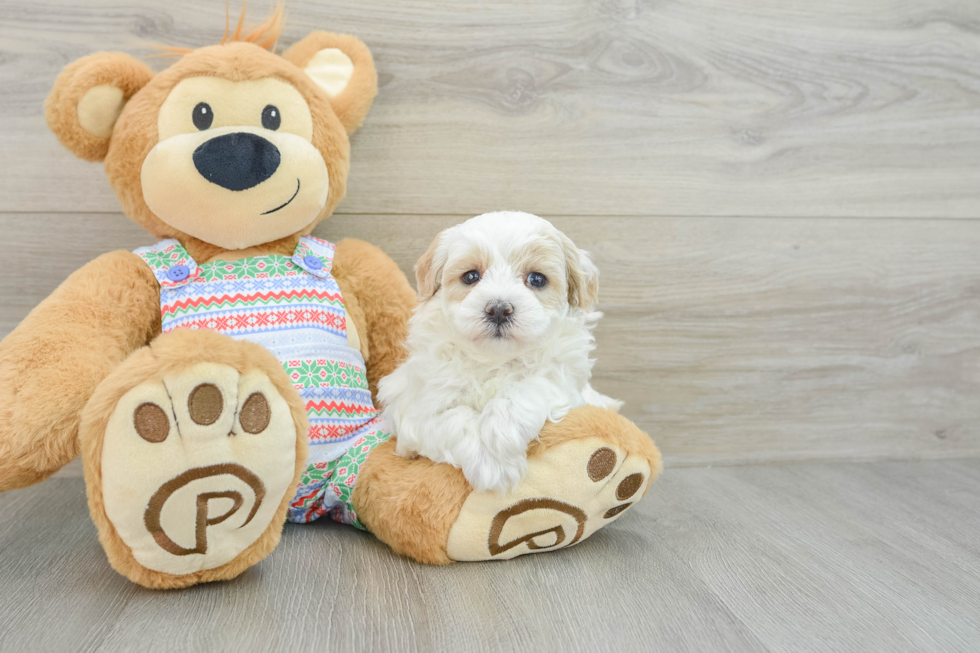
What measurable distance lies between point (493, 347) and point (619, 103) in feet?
2.41

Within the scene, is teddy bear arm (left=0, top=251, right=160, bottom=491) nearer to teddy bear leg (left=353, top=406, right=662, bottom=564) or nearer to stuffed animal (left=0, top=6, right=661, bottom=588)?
stuffed animal (left=0, top=6, right=661, bottom=588)

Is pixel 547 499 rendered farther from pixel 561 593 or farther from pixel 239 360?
pixel 239 360

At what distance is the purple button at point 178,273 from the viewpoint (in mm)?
1066

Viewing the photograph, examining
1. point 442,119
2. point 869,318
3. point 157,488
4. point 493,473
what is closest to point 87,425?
point 157,488

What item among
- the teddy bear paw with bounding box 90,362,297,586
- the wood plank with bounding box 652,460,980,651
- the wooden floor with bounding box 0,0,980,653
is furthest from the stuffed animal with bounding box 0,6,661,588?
the wood plank with bounding box 652,460,980,651

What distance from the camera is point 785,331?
1.51 meters

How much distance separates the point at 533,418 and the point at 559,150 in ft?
2.23

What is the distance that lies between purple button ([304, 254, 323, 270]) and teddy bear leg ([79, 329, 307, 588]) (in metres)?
0.36

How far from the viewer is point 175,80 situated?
1041 millimetres

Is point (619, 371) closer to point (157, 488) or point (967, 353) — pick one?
point (967, 353)

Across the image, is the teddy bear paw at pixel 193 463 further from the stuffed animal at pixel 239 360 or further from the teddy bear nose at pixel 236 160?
the teddy bear nose at pixel 236 160

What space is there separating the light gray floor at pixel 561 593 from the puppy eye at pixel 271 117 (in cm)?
63

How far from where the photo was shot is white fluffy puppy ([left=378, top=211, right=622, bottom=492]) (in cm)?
90

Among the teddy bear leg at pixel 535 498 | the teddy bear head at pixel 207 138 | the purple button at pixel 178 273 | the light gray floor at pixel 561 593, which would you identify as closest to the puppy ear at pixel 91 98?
the teddy bear head at pixel 207 138
